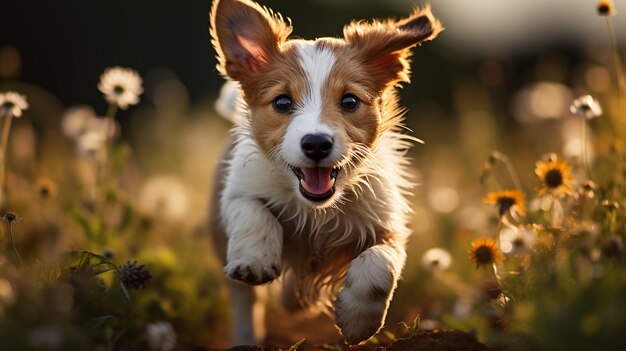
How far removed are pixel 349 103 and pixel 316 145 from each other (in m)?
0.52

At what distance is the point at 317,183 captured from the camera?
13.3ft

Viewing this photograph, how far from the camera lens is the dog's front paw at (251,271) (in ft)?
12.5

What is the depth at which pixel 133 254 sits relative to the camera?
5.30m

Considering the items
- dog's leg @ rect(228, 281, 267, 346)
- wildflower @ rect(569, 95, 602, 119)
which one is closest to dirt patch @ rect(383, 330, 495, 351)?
wildflower @ rect(569, 95, 602, 119)

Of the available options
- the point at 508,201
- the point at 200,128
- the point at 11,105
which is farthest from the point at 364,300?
the point at 200,128

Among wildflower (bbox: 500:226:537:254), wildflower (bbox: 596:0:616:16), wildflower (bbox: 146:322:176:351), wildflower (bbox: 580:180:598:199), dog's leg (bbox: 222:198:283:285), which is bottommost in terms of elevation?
wildflower (bbox: 146:322:176:351)

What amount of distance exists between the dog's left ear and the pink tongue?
70 centimetres

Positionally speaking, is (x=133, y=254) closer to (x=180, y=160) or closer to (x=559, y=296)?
(x=559, y=296)

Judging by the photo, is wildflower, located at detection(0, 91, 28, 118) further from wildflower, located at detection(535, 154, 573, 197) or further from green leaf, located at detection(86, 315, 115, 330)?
wildflower, located at detection(535, 154, 573, 197)

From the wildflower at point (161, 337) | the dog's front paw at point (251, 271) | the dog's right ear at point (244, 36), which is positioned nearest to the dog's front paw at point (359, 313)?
the dog's front paw at point (251, 271)

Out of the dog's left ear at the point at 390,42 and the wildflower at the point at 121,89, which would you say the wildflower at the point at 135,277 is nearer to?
the wildflower at the point at 121,89

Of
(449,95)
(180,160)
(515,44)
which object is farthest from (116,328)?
(515,44)

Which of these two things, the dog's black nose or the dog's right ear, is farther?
the dog's right ear

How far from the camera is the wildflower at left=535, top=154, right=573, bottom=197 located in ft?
12.9
